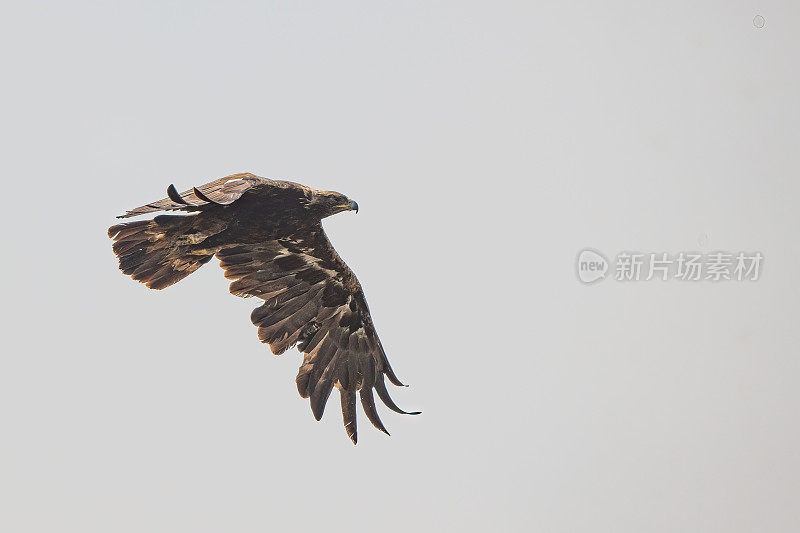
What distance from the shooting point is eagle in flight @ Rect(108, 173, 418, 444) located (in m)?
9.55

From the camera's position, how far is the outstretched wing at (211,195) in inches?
317

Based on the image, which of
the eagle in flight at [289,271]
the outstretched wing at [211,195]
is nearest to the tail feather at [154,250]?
the eagle in flight at [289,271]

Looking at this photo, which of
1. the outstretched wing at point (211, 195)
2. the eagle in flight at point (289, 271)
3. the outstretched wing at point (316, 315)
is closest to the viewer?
the outstretched wing at point (211, 195)

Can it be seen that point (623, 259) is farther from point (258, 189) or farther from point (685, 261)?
point (258, 189)

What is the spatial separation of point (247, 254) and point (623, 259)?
6503mm

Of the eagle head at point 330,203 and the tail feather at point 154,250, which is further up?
the eagle head at point 330,203

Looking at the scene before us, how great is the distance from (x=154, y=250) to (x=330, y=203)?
5.64 feet

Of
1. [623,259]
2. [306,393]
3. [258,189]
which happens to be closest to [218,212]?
[258,189]

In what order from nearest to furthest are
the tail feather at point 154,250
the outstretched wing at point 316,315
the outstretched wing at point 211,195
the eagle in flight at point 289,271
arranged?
the outstretched wing at point 211,195 → the eagle in flight at point 289,271 → the tail feather at point 154,250 → the outstretched wing at point 316,315

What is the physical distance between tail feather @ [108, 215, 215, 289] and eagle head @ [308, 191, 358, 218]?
1.11m

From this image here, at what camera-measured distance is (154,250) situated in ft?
32.7

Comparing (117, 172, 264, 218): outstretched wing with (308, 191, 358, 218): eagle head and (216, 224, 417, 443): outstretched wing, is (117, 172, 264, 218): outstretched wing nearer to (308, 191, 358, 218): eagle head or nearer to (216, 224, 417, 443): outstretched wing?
(308, 191, 358, 218): eagle head

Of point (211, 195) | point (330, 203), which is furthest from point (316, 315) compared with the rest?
point (211, 195)

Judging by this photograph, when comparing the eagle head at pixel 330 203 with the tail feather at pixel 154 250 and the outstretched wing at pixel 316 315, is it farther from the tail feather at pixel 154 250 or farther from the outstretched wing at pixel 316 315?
the tail feather at pixel 154 250
